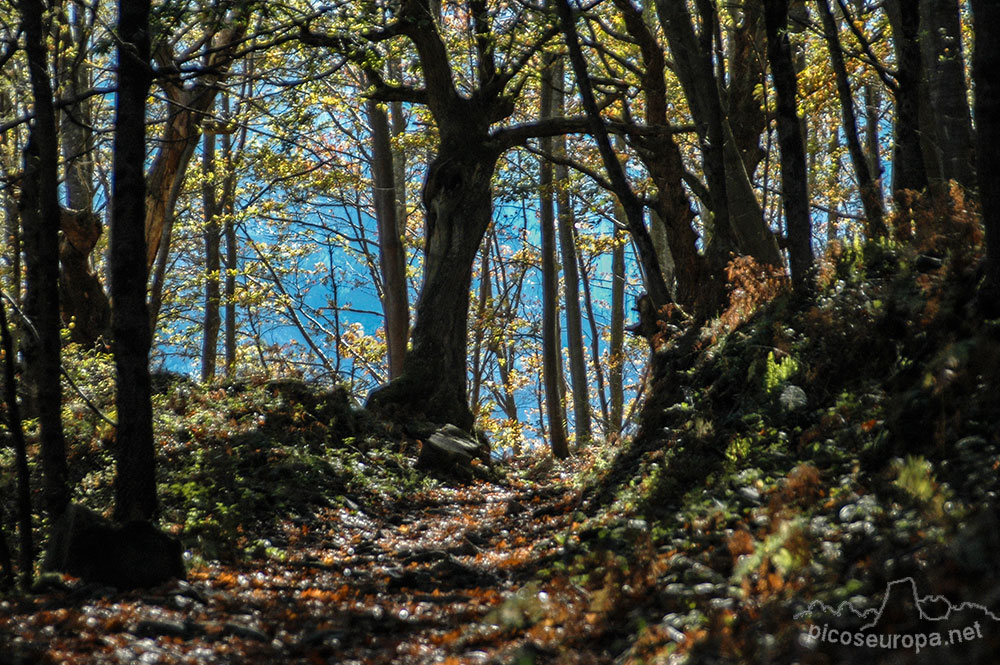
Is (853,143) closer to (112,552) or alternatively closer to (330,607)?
(330,607)

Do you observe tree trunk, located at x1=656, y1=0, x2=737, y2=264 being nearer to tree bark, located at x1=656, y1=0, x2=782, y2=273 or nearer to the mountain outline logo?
tree bark, located at x1=656, y1=0, x2=782, y2=273

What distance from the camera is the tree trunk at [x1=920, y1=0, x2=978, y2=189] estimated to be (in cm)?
842

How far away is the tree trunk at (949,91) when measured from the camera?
27.6 ft

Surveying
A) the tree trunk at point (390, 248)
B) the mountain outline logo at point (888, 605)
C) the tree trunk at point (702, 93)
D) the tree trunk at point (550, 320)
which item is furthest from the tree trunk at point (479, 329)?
Result: the mountain outline logo at point (888, 605)

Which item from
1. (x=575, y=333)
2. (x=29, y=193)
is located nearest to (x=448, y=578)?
(x=29, y=193)

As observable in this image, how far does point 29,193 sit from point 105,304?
685 centimetres

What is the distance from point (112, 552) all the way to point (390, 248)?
39.3ft

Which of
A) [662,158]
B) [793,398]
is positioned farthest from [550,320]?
[793,398]

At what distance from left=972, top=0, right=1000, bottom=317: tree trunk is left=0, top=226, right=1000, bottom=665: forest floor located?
0.70 m

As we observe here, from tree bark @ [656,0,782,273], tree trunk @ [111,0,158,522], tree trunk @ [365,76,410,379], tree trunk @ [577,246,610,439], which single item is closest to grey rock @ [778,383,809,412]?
tree bark @ [656,0,782,273]

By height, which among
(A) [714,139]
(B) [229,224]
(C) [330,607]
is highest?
(B) [229,224]

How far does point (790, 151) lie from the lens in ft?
26.8

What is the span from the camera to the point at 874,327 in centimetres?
610

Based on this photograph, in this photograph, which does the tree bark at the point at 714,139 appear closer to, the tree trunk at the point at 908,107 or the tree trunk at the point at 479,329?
the tree trunk at the point at 908,107
